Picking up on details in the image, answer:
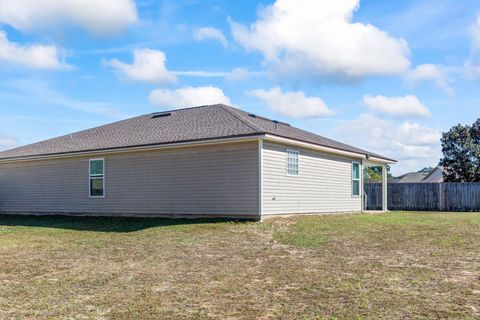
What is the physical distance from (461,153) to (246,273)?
102ft

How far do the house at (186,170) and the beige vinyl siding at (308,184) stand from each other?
32 mm

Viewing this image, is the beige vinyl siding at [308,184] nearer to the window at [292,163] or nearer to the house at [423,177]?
the window at [292,163]

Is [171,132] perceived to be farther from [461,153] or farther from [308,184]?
[461,153]

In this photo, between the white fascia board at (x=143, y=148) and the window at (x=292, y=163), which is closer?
the white fascia board at (x=143, y=148)

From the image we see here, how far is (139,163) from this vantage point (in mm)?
16297

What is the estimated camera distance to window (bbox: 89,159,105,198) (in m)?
17.4

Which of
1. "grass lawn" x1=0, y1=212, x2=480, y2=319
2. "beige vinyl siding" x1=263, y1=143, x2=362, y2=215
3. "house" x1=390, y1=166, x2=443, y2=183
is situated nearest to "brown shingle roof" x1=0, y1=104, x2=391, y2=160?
"beige vinyl siding" x1=263, y1=143, x2=362, y2=215

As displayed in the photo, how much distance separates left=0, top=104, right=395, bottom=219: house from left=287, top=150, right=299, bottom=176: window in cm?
3

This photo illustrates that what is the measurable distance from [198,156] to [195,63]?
2.91 meters

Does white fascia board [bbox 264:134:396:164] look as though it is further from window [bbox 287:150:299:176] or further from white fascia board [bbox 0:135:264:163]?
white fascia board [bbox 0:135:264:163]

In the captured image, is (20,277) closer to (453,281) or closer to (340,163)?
(453,281)

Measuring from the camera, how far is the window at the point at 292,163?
590 inches

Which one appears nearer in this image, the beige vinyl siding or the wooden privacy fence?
the beige vinyl siding

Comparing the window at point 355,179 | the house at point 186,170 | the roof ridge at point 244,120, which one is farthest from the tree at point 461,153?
the roof ridge at point 244,120
